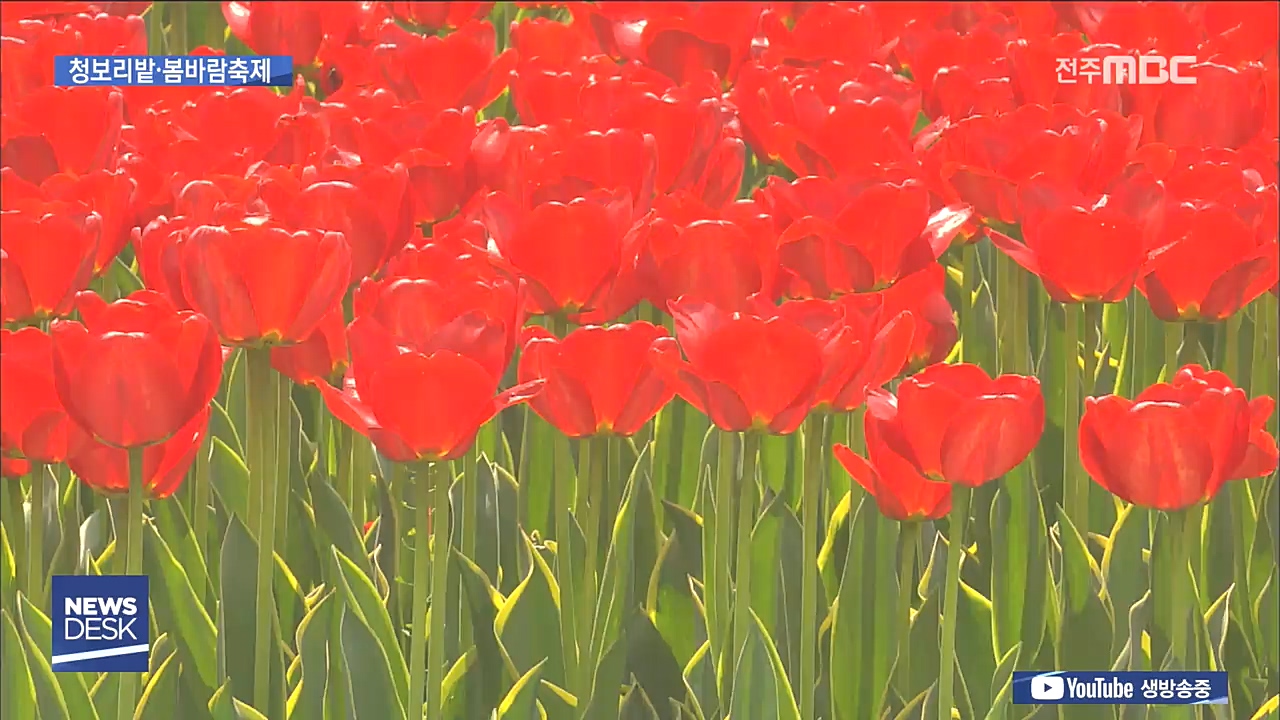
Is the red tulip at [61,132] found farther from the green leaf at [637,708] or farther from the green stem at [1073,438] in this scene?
the green stem at [1073,438]

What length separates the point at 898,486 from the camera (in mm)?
1871

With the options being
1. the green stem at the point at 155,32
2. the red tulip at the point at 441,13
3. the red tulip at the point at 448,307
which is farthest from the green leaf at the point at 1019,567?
the green stem at the point at 155,32

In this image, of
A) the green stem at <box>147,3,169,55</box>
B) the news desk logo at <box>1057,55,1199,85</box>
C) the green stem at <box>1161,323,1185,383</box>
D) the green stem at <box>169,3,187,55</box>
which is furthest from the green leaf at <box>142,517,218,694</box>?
the green stem at <box>147,3,169,55</box>

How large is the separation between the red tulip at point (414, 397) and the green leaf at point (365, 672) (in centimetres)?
24

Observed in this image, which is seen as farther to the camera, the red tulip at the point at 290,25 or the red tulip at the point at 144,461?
the red tulip at the point at 290,25

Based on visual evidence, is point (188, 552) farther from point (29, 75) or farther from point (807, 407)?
point (29, 75)

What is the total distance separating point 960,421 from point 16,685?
3.05 feet

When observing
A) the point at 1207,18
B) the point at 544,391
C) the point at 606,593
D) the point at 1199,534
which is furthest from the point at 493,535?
the point at 1207,18

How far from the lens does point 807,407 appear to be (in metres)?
1.75

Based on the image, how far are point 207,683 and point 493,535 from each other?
1.26 ft

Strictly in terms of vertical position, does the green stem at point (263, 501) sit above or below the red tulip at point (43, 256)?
below

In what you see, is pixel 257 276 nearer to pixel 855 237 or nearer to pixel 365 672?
pixel 365 672

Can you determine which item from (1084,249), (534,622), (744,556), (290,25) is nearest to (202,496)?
(534,622)

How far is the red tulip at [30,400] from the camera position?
1.75 meters
